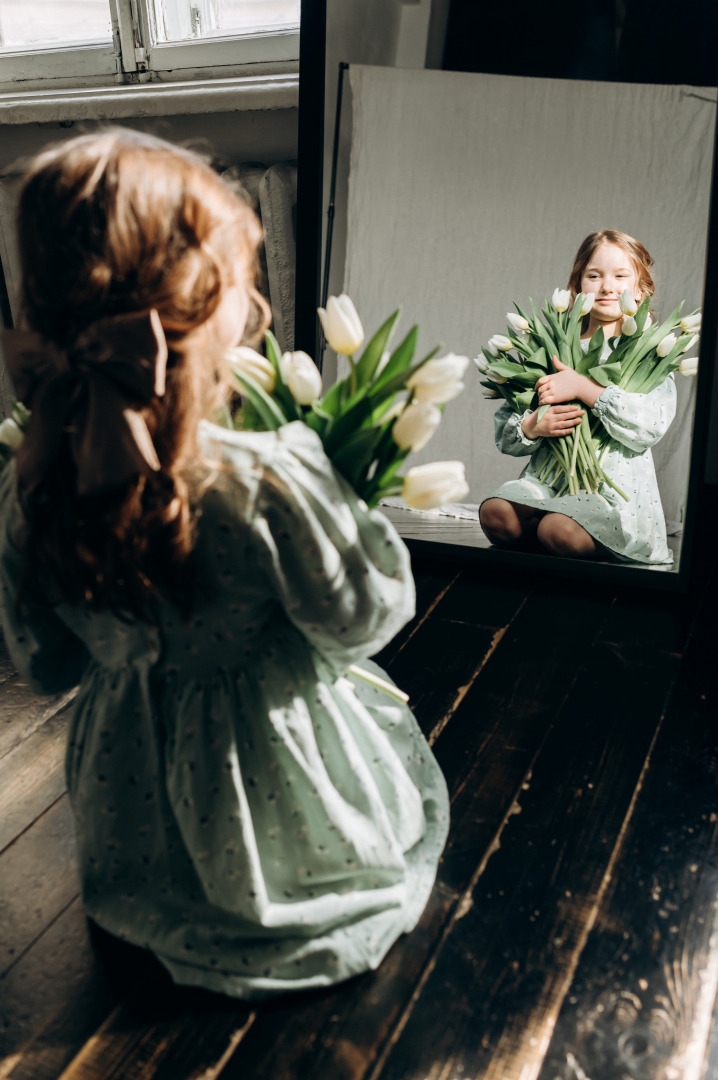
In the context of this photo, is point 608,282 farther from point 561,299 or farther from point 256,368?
point 256,368

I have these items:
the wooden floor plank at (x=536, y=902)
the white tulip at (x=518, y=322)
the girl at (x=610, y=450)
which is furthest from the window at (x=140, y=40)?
the wooden floor plank at (x=536, y=902)

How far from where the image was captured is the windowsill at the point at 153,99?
229cm

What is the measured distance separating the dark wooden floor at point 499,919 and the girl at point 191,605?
5 cm

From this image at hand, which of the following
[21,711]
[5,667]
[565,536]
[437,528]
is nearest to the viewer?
[21,711]

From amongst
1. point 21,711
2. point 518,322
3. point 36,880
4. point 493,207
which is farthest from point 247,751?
point 493,207

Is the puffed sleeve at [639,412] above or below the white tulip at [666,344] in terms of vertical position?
below

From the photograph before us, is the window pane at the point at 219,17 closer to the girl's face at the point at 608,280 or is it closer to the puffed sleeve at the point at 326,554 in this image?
the girl's face at the point at 608,280

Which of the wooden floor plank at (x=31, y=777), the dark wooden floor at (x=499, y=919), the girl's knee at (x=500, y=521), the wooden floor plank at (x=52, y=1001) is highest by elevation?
the girl's knee at (x=500, y=521)

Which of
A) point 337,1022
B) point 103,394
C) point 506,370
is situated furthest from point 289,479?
point 506,370

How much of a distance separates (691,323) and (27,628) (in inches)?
55.0

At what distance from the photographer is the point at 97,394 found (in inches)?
32.7

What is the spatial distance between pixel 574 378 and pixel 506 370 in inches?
5.6

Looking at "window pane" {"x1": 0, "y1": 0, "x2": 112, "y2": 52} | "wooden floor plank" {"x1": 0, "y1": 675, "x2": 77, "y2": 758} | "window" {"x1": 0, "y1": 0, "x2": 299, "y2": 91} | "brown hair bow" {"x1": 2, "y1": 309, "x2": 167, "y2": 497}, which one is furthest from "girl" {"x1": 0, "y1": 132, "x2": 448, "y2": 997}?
"window pane" {"x1": 0, "y1": 0, "x2": 112, "y2": 52}

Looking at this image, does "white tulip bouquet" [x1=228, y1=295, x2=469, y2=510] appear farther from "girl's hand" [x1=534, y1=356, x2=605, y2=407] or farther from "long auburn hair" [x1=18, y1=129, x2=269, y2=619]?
"girl's hand" [x1=534, y1=356, x2=605, y2=407]
